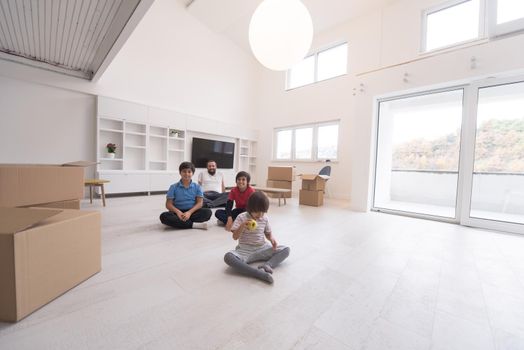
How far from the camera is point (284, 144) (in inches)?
293

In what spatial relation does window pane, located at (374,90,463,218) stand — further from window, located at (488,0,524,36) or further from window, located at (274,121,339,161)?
window, located at (488,0,524,36)

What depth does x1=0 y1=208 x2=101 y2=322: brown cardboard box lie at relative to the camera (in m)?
0.96

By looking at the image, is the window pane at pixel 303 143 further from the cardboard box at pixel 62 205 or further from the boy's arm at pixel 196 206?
the cardboard box at pixel 62 205

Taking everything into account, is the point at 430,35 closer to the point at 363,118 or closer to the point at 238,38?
the point at 363,118

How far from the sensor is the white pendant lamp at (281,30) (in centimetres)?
322

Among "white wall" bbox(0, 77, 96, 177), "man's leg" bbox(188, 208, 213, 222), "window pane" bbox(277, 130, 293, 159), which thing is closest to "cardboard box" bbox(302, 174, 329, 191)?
"window pane" bbox(277, 130, 293, 159)

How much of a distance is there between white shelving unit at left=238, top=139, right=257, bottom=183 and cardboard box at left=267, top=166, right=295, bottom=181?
1.98m

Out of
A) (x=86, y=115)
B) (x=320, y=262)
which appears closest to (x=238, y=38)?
(x=86, y=115)

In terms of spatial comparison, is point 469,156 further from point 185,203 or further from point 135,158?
point 135,158

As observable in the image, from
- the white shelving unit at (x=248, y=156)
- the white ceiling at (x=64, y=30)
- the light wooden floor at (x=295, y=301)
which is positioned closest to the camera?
the light wooden floor at (x=295, y=301)


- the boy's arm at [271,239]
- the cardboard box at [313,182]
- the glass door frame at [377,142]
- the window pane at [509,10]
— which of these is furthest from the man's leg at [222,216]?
the window pane at [509,10]

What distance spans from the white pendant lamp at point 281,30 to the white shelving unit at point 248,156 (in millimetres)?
4308

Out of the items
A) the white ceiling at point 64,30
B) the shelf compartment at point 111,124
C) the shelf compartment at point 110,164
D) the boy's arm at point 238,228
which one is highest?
the white ceiling at point 64,30

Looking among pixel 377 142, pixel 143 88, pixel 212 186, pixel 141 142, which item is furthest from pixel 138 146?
pixel 377 142
